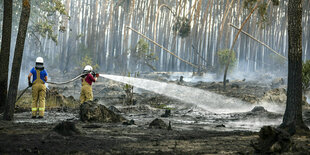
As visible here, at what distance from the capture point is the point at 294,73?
236 inches

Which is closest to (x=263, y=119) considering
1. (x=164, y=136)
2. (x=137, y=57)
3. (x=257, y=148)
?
(x=164, y=136)

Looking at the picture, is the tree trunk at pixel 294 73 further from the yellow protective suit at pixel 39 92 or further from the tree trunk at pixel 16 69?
the yellow protective suit at pixel 39 92

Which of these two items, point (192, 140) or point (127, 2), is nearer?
point (192, 140)

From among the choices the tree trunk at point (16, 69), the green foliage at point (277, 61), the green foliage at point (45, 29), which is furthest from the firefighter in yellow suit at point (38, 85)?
the green foliage at point (277, 61)

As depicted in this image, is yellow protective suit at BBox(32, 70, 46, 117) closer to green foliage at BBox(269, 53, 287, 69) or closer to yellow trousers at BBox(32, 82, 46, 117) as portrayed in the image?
yellow trousers at BBox(32, 82, 46, 117)

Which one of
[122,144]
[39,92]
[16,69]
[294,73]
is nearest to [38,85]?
[39,92]

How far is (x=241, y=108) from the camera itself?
1325 cm

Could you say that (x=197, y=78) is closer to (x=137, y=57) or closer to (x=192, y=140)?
(x=137, y=57)

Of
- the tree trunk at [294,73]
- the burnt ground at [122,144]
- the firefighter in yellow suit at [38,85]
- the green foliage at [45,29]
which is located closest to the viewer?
→ the burnt ground at [122,144]

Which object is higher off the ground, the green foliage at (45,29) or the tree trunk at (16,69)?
the green foliage at (45,29)

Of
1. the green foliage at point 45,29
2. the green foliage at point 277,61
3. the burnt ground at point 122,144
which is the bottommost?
the burnt ground at point 122,144

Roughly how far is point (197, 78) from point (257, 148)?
24495 millimetres

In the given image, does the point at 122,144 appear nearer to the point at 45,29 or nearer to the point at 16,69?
the point at 16,69

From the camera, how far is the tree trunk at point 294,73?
5.99 metres
